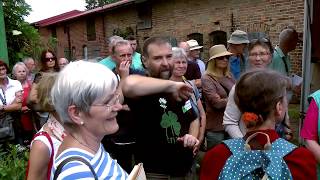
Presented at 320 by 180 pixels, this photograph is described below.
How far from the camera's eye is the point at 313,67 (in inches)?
202

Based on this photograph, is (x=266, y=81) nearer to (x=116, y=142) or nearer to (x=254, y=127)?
(x=254, y=127)

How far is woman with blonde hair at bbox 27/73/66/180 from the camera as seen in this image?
6.21ft

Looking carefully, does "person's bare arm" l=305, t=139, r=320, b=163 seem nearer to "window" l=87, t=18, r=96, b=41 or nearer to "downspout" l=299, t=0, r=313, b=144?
"downspout" l=299, t=0, r=313, b=144

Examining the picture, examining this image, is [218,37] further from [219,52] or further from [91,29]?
[91,29]

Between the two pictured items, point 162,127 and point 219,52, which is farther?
point 219,52

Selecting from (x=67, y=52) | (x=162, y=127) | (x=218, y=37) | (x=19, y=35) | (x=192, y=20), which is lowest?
(x=162, y=127)

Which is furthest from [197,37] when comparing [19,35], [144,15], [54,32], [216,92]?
[54,32]

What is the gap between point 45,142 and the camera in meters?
1.97

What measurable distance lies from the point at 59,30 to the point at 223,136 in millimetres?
28341

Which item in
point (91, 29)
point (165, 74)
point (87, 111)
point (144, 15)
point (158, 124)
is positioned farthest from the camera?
point (91, 29)

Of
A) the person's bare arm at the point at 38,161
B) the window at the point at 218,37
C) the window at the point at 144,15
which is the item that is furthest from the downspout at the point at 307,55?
the window at the point at 144,15

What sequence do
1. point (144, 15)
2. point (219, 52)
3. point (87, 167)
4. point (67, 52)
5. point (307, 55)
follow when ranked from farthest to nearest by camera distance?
point (67, 52)
point (144, 15)
point (307, 55)
point (219, 52)
point (87, 167)

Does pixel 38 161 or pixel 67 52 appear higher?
pixel 67 52

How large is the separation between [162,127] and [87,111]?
3.96 feet
